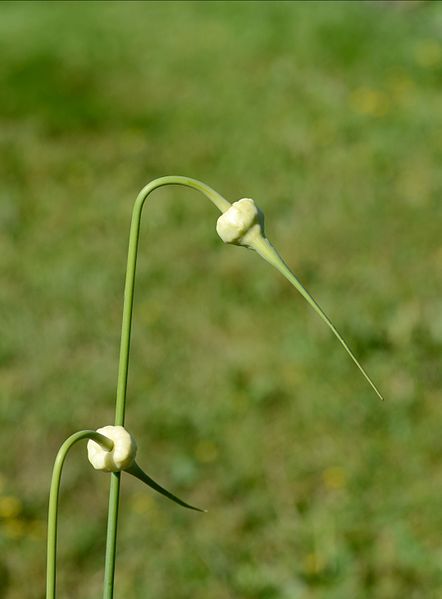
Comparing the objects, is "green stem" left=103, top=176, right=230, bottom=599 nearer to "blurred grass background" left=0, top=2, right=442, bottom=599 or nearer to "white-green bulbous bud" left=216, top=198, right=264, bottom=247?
"white-green bulbous bud" left=216, top=198, right=264, bottom=247

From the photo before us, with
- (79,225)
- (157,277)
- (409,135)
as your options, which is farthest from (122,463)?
(409,135)

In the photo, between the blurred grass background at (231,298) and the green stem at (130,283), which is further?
the blurred grass background at (231,298)

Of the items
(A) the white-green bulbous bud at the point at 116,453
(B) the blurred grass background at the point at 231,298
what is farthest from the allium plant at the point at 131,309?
(B) the blurred grass background at the point at 231,298

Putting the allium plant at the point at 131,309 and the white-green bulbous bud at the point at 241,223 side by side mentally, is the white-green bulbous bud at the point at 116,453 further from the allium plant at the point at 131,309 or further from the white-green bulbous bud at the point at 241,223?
the white-green bulbous bud at the point at 241,223

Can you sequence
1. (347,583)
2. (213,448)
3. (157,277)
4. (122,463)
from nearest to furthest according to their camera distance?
1. (122,463)
2. (347,583)
3. (213,448)
4. (157,277)

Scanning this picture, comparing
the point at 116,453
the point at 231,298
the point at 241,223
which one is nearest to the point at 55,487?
the point at 116,453

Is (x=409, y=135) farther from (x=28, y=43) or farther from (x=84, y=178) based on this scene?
(x=28, y=43)
